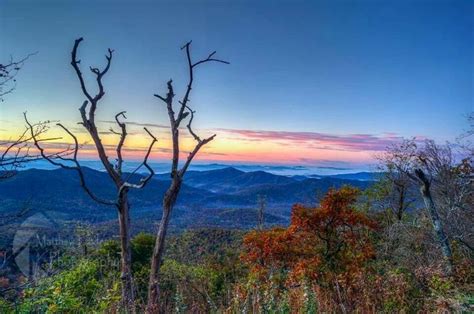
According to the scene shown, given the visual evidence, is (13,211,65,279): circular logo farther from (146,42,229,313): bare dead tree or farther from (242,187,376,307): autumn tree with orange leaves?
(242,187,376,307): autumn tree with orange leaves

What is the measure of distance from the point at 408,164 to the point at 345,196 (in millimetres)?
6680

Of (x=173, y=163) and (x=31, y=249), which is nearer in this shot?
(x=173, y=163)

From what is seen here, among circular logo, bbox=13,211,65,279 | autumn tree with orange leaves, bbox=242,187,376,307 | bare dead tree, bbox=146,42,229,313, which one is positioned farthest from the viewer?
autumn tree with orange leaves, bbox=242,187,376,307

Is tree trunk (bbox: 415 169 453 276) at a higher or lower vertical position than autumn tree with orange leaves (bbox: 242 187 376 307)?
higher

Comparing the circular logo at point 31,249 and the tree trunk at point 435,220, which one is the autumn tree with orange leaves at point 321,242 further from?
the circular logo at point 31,249

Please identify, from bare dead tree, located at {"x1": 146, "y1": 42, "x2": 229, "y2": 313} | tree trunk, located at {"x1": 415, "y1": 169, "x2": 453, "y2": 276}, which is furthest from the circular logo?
tree trunk, located at {"x1": 415, "y1": 169, "x2": 453, "y2": 276}

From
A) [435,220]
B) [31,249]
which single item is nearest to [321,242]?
[435,220]

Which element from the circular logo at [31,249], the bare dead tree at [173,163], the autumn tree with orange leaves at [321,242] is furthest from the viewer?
the autumn tree with orange leaves at [321,242]

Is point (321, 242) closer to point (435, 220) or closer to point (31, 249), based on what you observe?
point (435, 220)

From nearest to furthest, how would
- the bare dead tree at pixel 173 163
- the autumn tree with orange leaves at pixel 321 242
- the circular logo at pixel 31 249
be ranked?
the circular logo at pixel 31 249 < the bare dead tree at pixel 173 163 < the autumn tree with orange leaves at pixel 321 242

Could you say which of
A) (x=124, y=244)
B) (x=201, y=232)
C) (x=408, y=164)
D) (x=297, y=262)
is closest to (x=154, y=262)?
(x=124, y=244)

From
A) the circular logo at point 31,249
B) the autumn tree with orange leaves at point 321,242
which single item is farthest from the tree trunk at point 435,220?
the circular logo at point 31,249

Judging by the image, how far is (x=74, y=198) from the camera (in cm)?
11694

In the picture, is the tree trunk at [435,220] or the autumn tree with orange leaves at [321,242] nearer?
the tree trunk at [435,220]
